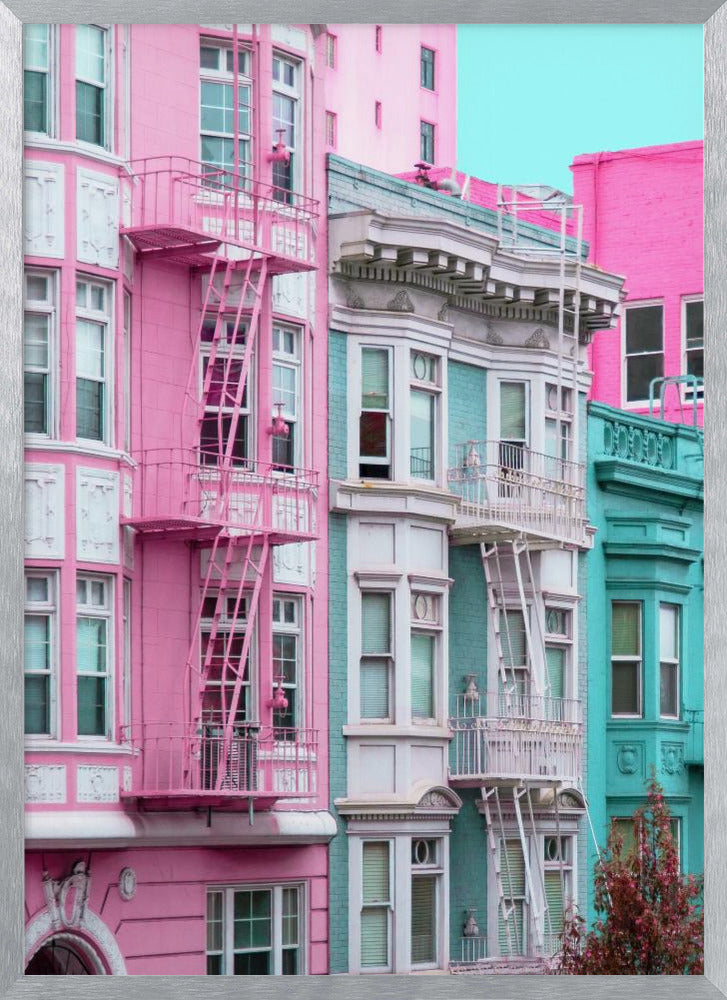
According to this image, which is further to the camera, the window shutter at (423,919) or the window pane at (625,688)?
the window pane at (625,688)

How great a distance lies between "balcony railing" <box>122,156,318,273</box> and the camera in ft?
45.0

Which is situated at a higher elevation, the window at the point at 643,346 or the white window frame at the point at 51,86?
the white window frame at the point at 51,86

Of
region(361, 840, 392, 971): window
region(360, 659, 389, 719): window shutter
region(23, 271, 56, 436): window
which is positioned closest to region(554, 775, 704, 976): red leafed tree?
region(361, 840, 392, 971): window

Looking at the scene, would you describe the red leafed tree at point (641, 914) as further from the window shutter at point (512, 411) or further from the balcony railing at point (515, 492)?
the window shutter at point (512, 411)

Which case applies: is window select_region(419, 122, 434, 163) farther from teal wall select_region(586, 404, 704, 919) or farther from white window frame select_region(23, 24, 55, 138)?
white window frame select_region(23, 24, 55, 138)

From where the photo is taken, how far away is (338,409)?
50.9ft

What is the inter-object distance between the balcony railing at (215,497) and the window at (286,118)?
2.01 meters

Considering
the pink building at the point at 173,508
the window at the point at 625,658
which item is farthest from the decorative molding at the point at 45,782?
the window at the point at 625,658

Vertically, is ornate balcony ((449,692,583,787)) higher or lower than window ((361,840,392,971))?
higher

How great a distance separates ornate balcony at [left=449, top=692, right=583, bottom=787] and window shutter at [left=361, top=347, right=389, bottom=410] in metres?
2.25

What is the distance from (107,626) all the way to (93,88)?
132 inches

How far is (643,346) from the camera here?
1655 cm

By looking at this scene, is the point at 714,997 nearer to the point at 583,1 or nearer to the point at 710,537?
the point at 710,537

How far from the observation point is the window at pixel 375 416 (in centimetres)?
1577
